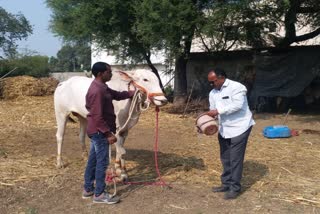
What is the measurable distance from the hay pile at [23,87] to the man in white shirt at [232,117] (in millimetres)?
14169

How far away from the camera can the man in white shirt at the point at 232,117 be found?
5926 mm

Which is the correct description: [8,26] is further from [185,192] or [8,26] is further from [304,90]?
[185,192]

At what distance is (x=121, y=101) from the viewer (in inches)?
272

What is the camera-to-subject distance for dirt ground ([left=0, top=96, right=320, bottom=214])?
5.73 m

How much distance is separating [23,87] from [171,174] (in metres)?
13.6

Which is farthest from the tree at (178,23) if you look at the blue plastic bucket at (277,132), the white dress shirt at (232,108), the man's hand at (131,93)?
the white dress shirt at (232,108)

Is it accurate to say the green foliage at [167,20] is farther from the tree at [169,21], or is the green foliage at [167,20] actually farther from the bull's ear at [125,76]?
the bull's ear at [125,76]

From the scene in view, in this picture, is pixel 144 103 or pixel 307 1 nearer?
pixel 144 103

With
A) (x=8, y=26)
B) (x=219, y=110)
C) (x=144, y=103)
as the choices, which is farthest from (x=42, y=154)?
(x=8, y=26)

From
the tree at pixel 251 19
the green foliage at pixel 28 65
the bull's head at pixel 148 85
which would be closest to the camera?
the bull's head at pixel 148 85

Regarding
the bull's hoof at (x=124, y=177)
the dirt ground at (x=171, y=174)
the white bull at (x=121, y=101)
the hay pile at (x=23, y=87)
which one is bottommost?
the dirt ground at (x=171, y=174)

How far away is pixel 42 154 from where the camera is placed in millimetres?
8641

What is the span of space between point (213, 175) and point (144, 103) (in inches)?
64.0

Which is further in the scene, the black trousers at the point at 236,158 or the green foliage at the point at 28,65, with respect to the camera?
the green foliage at the point at 28,65
